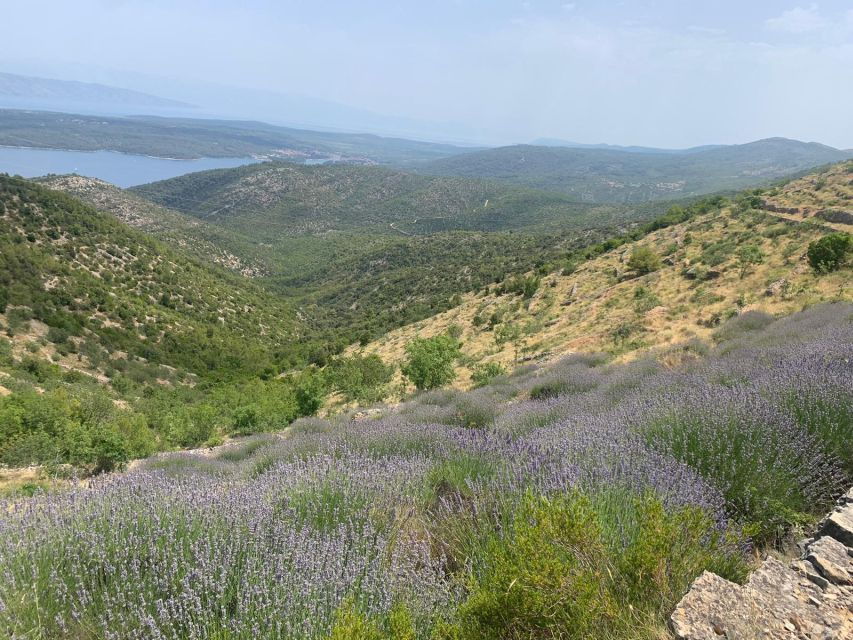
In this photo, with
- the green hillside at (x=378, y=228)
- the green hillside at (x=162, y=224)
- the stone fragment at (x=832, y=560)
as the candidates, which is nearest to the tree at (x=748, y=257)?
the stone fragment at (x=832, y=560)

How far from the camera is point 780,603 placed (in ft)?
5.75

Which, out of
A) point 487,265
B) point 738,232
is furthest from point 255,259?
point 738,232

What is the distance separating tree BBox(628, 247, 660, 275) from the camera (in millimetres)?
23344

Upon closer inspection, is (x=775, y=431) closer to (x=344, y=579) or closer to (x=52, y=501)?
(x=344, y=579)

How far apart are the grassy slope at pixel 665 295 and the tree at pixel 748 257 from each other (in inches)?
8.5

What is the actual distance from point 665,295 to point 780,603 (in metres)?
18.5

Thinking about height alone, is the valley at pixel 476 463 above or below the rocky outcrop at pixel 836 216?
below

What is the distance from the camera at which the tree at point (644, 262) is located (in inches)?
919

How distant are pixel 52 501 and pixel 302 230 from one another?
131 m

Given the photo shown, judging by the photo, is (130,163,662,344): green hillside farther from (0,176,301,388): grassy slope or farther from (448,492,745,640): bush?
(448,492,745,640): bush

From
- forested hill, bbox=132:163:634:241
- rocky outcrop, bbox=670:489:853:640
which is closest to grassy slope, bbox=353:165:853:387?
rocky outcrop, bbox=670:489:853:640

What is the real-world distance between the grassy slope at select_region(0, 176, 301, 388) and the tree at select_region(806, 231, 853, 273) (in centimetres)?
3066

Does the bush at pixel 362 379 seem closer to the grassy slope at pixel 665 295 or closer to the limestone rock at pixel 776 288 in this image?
the grassy slope at pixel 665 295

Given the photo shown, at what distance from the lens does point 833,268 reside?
1379 cm
